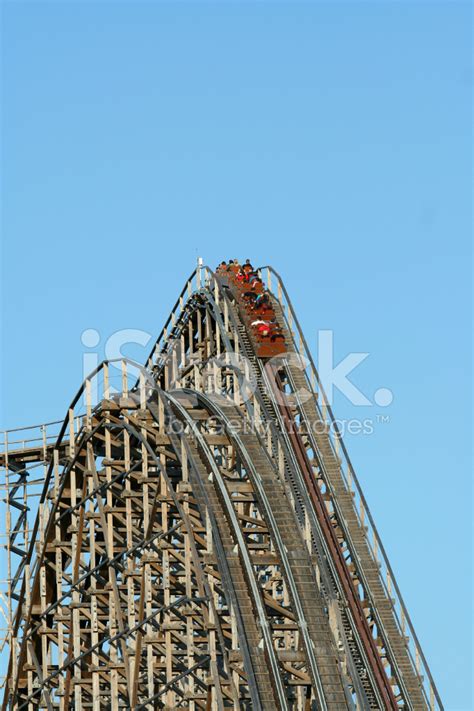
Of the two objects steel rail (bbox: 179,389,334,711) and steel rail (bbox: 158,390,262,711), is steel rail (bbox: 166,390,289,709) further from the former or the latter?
steel rail (bbox: 179,389,334,711)

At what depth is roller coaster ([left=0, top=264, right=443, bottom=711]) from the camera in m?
25.7

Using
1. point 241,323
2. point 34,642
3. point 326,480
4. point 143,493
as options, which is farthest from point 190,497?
point 241,323

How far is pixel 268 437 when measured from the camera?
2908cm

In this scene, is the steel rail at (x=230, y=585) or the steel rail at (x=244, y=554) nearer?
the steel rail at (x=230, y=585)

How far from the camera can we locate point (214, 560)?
26281 millimetres

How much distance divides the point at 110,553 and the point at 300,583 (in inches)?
167

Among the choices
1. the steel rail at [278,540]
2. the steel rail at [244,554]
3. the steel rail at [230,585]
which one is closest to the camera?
the steel rail at [230,585]

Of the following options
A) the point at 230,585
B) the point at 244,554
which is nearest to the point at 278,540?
the point at 244,554

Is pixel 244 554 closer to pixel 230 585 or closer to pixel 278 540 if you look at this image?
pixel 230 585

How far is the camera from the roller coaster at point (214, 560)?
25656 millimetres

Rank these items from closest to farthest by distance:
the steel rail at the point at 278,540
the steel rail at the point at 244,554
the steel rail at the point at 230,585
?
the steel rail at the point at 230,585, the steel rail at the point at 244,554, the steel rail at the point at 278,540

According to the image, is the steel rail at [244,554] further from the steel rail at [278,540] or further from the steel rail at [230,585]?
the steel rail at [278,540]

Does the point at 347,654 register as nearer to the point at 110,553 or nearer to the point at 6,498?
the point at 110,553

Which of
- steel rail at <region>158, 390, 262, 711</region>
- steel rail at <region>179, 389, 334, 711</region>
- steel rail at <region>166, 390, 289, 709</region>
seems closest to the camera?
steel rail at <region>158, 390, 262, 711</region>
